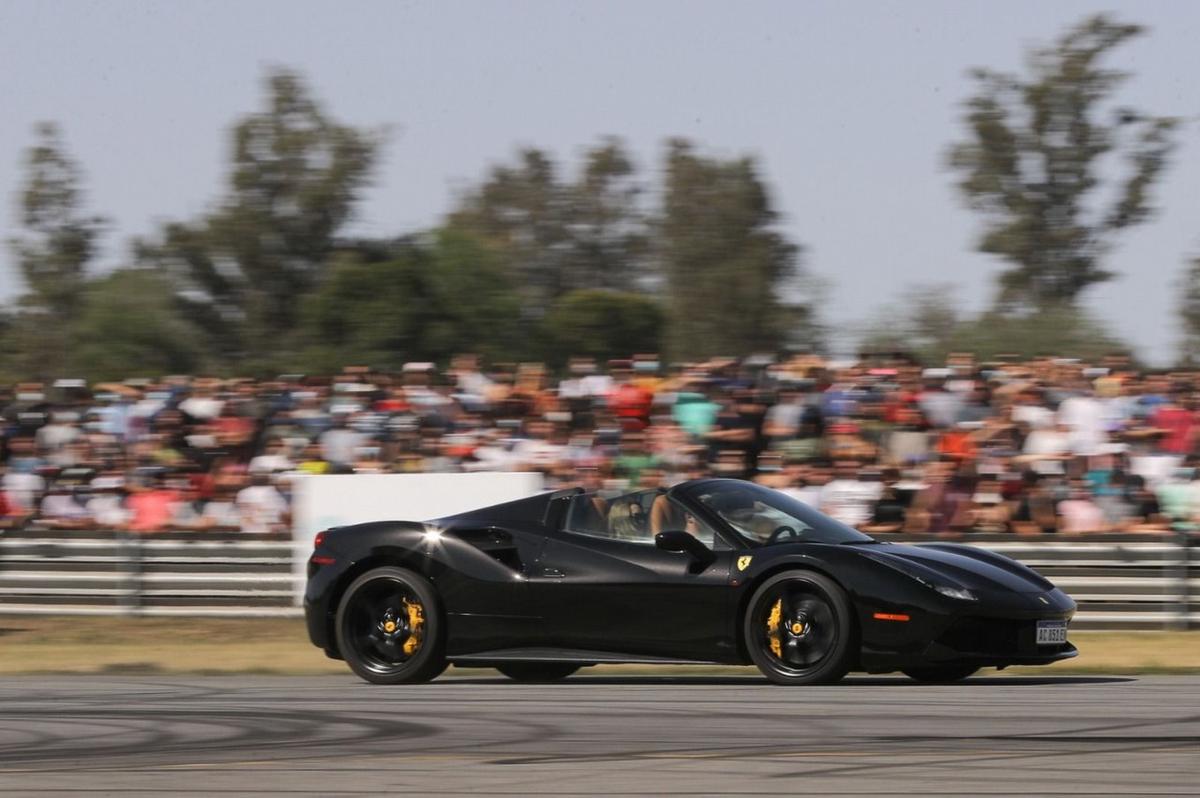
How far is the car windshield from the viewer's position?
402 inches

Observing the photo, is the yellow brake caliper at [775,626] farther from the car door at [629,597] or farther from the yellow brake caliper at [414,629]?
the yellow brake caliper at [414,629]

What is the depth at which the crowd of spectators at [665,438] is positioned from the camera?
15133mm

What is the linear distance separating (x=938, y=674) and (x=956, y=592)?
0.66 metres

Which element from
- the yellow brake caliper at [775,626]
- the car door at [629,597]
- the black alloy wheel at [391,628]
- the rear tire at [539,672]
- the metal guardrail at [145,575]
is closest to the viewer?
the yellow brake caliper at [775,626]

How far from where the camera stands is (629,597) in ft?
32.9

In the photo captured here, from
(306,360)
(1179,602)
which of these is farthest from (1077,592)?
(306,360)

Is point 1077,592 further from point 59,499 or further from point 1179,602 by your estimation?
point 59,499

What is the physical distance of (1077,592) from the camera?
1452 cm

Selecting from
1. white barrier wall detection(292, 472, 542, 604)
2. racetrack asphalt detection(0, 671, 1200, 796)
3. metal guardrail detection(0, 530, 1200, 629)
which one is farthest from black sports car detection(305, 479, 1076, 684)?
metal guardrail detection(0, 530, 1200, 629)

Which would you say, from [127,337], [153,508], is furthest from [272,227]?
[153,508]

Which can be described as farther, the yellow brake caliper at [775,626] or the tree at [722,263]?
the tree at [722,263]

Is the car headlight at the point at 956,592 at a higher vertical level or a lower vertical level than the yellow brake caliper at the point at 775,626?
higher

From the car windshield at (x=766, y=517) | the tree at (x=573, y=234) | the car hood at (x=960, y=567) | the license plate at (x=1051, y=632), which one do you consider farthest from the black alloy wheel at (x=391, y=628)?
the tree at (x=573, y=234)

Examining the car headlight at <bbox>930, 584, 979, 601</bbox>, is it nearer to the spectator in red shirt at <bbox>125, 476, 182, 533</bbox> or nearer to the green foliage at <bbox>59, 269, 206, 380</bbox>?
the spectator in red shirt at <bbox>125, 476, 182, 533</bbox>
